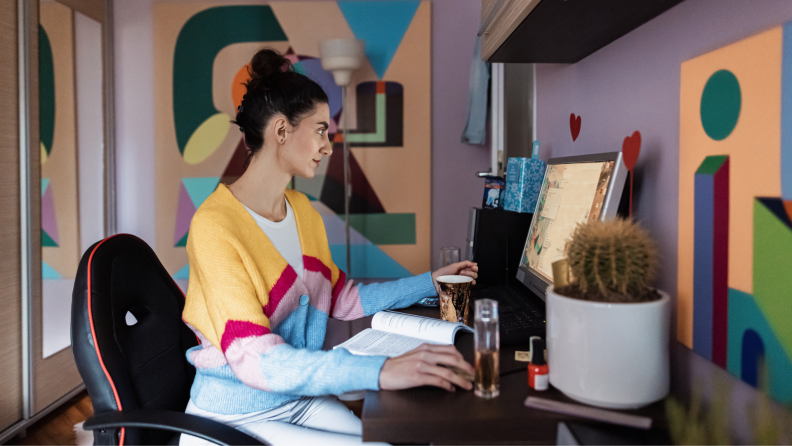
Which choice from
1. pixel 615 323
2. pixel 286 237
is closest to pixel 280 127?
pixel 286 237

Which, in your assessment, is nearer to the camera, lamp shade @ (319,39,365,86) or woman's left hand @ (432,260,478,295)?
woman's left hand @ (432,260,478,295)

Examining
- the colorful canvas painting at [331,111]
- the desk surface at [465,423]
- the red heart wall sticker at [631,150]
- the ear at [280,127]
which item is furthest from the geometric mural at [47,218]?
the red heart wall sticker at [631,150]

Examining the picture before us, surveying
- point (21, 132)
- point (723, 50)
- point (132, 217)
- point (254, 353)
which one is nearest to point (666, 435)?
point (723, 50)

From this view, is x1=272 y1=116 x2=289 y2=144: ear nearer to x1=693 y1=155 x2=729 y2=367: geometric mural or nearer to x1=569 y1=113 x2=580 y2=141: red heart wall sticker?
x1=569 y1=113 x2=580 y2=141: red heart wall sticker

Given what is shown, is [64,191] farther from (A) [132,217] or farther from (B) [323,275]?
(B) [323,275]

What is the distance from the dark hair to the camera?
53.1 inches

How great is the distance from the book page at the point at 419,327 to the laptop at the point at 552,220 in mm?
108

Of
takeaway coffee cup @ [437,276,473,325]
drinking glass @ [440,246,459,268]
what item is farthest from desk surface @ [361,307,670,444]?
drinking glass @ [440,246,459,268]

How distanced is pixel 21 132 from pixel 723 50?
105 inches

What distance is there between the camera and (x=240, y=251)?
1.10m

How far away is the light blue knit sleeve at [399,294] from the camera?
4.66ft

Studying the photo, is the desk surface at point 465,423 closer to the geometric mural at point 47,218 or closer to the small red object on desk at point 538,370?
the small red object on desk at point 538,370

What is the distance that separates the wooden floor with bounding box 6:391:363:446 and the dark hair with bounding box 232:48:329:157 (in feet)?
4.11

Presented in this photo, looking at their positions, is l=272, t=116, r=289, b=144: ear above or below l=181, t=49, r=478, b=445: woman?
above
